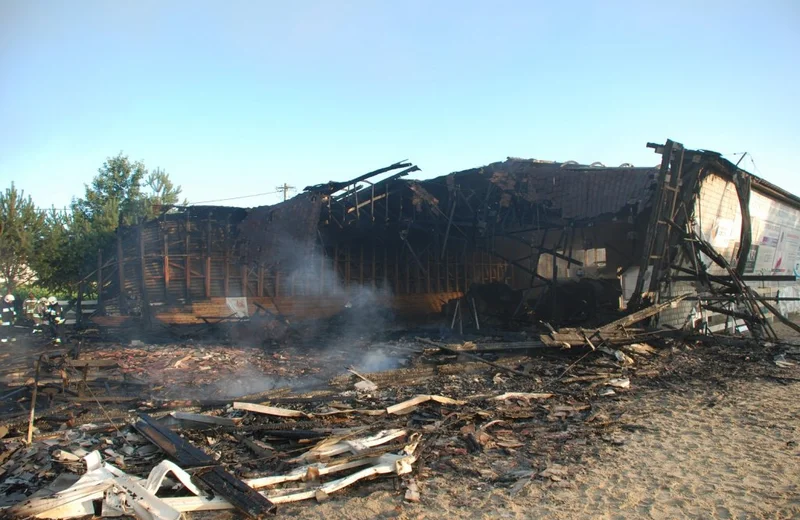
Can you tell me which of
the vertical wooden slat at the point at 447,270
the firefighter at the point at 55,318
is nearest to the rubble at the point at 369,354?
the vertical wooden slat at the point at 447,270

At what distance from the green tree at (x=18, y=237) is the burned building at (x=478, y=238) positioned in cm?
1183

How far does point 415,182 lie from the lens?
14.9m

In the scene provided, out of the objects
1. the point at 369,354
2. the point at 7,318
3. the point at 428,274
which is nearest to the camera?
the point at 369,354

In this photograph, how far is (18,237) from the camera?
932 inches

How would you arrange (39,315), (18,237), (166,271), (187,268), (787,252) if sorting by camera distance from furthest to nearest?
(18,237) < (787,252) < (39,315) < (187,268) < (166,271)

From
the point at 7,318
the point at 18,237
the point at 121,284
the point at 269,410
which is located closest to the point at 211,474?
the point at 269,410

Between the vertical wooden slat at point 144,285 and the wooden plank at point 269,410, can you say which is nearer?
the wooden plank at point 269,410

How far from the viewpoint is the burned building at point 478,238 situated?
13062 millimetres

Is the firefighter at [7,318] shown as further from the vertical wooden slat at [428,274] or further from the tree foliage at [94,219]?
the vertical wooden slat at [428,274]

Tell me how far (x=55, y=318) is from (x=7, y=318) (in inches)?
141

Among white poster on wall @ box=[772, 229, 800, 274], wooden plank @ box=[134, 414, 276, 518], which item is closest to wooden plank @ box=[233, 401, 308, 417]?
wooden plank @ box=[134, 414, 276, 518]

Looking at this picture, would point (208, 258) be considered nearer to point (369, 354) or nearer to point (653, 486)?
point (369, 354)

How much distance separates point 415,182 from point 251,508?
12.2 meters

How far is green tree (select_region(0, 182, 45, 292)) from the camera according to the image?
75.6 ft
